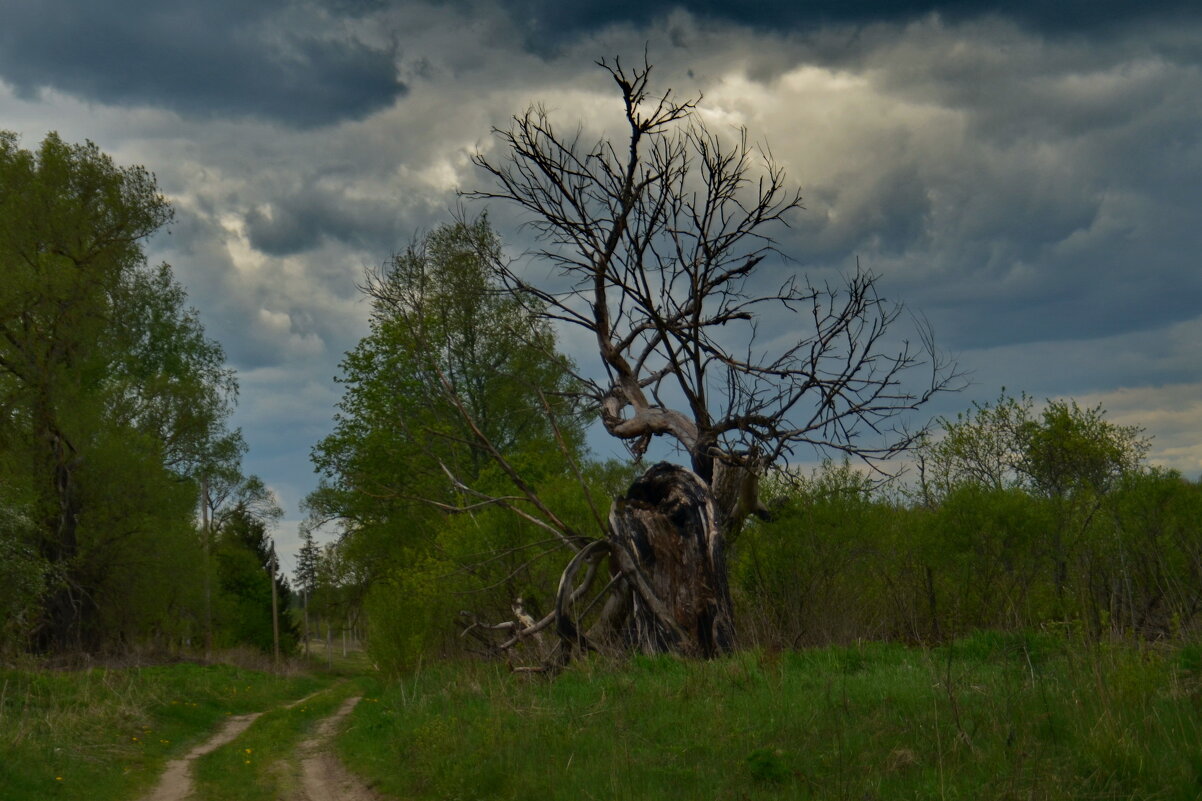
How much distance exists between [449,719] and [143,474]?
2175cm

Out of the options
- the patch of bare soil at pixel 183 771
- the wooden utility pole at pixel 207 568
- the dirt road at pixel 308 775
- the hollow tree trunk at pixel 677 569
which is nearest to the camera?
the dirt road at pixel 308 775

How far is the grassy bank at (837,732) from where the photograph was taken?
6.25m

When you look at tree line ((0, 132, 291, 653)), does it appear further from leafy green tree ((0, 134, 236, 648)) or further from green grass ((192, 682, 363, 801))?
green grass ((192, 682, 363, 801))

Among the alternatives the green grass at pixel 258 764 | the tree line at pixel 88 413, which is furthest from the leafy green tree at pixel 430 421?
the green grass at pixel 258 764

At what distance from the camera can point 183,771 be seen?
12.9m

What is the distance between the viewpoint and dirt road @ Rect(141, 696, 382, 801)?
10734 mm

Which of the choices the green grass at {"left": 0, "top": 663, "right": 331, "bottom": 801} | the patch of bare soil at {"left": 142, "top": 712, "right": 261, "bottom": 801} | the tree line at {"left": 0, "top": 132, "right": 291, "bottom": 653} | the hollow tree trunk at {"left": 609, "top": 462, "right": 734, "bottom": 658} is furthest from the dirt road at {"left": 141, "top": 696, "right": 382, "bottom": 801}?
the tree line at {"left": 0, "top": 132, "right": 291, "bottom": 653}

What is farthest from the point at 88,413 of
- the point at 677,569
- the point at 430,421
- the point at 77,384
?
the point at 677,569

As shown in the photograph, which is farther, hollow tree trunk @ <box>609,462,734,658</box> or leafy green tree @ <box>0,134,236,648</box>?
leafy green tree @ <box>0,134,236,648</box>

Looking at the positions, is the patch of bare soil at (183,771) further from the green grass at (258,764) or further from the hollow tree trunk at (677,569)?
the hollow tree trunk at (677,569)

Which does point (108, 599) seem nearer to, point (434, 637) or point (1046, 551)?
point (434, 637)

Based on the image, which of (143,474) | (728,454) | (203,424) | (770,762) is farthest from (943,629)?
(203,424)

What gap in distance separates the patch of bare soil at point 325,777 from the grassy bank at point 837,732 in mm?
252

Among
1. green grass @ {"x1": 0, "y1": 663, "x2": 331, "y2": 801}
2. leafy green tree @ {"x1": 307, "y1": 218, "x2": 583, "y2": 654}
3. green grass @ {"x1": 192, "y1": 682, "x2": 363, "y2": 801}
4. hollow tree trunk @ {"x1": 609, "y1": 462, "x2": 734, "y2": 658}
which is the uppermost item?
leafy green tree @ {"x1": 307, "y1": 218, "x2": 583, "y2": 654}
